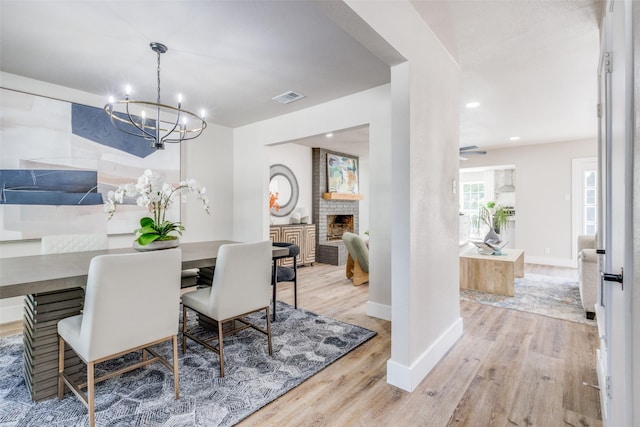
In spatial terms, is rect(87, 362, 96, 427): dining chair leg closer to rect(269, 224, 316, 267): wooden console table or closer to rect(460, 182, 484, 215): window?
rect(269, 224, 316, 267): wooden console table

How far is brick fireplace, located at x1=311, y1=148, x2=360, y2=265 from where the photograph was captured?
6.30 metres

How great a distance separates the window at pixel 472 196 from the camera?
8.21 meters

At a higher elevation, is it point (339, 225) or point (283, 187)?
point (283, 187)

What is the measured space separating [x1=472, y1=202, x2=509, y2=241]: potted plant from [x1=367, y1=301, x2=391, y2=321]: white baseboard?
11.1 feet

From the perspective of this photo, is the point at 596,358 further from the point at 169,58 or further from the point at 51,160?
the point at 51,160

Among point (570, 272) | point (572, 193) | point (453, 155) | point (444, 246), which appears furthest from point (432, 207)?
point (572, 193)

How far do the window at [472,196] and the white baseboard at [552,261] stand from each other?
2189mm

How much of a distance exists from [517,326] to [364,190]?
202 inches

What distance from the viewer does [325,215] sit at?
6645 mm

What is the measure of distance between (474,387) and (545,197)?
224 inches

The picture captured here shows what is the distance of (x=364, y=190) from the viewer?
25.6 ft

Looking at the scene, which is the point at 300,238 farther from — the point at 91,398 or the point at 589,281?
the point at 91,398

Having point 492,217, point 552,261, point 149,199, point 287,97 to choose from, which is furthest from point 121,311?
point 552,261

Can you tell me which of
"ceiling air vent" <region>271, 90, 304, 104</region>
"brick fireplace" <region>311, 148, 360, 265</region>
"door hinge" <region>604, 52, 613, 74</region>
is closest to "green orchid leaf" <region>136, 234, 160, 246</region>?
"ceiling air vent" <region>271, 90, 304, 104</region>
